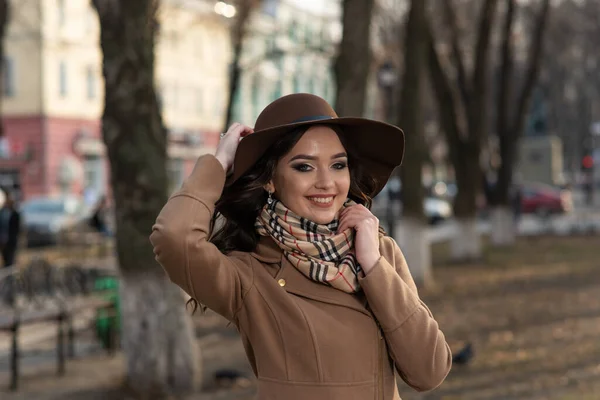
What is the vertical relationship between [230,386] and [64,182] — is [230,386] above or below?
above

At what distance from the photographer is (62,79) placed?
36.4 m

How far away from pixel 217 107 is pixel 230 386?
43.3 metres

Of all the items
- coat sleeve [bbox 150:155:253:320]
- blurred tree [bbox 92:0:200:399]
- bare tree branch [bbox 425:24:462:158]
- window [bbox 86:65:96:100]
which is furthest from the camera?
window [bbox 86:65:96:100]

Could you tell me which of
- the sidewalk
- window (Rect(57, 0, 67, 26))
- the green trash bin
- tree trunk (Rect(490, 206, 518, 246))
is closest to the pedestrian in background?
the green trash bin

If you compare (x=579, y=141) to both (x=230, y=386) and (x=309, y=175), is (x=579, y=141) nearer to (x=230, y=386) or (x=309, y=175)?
(x=230, y=386)

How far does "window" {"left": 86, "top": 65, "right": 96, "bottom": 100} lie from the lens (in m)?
38.1

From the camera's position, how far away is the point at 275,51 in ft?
64.0

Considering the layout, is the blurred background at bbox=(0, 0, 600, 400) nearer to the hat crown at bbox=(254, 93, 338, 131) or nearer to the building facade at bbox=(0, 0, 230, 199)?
the building facade at bbox=(0, 0, 230, 199)

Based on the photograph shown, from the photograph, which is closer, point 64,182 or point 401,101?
point 401,101

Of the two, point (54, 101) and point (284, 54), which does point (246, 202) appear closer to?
point (284, 54)

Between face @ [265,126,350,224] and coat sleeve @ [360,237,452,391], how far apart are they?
9.1 inches

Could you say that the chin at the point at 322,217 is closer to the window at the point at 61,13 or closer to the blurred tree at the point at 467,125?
the blurred tree at the point at 467,125

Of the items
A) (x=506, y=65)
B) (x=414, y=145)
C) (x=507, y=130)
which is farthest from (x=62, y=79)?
(x=414, y=145)

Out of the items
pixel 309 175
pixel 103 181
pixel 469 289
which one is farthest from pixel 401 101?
pixel 103 181
